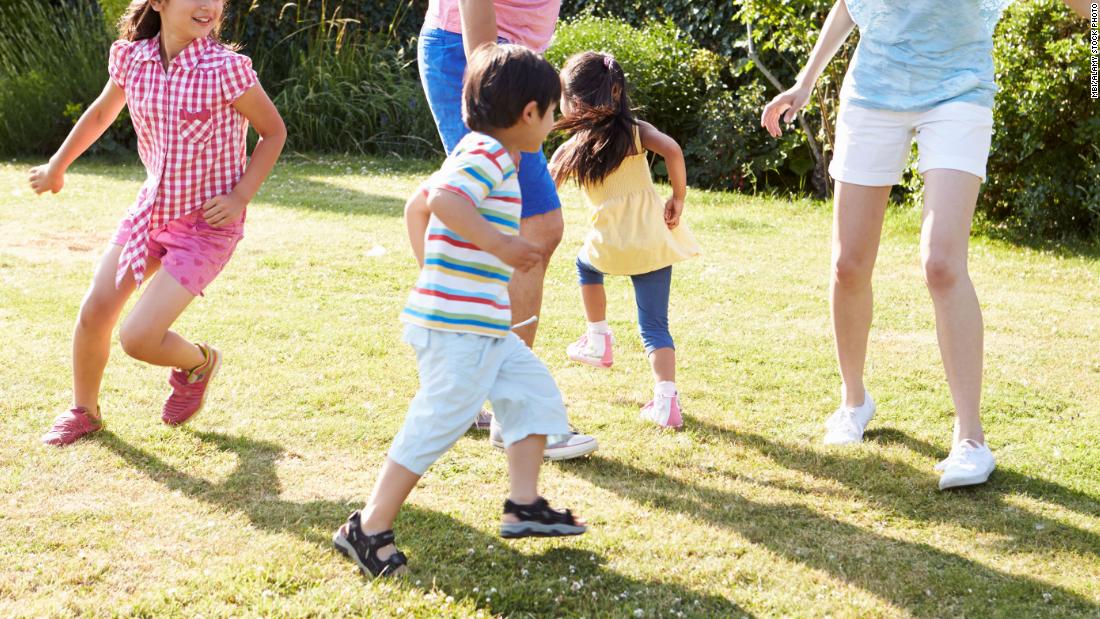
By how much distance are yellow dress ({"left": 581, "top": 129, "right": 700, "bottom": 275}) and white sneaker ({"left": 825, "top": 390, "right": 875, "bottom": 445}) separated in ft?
2.48

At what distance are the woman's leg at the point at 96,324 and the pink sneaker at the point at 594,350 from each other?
1.61 metres

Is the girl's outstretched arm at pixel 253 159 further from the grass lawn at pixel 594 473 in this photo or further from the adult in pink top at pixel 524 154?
the grass lawn at pixel 594 473

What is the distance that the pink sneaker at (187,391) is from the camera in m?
3.97

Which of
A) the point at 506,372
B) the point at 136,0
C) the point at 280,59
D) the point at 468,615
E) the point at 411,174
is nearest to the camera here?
the point at 468,615

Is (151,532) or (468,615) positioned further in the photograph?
(151,532)

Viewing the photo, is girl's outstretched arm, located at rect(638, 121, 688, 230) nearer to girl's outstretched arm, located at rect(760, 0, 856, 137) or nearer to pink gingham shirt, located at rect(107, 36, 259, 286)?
girl's outstretched arm, located at rect(760, 0, 856, 137)

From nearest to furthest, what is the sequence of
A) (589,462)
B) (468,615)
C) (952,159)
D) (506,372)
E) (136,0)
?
(468,615) → (506,372) → (952,159) → (589,462) → (136,0)

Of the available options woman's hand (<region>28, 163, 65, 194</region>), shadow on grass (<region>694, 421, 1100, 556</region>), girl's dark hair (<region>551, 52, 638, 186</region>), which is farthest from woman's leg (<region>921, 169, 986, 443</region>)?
woman's hand (<region>28, 163, 65, 194</region>)

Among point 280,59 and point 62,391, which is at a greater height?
point 280,59

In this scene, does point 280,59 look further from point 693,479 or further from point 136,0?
point 693,479

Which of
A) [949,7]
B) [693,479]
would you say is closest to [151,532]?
[693,479]

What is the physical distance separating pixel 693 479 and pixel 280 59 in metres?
9.24

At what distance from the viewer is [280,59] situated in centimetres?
1181

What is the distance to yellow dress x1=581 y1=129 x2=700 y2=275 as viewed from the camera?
13.5 ft
